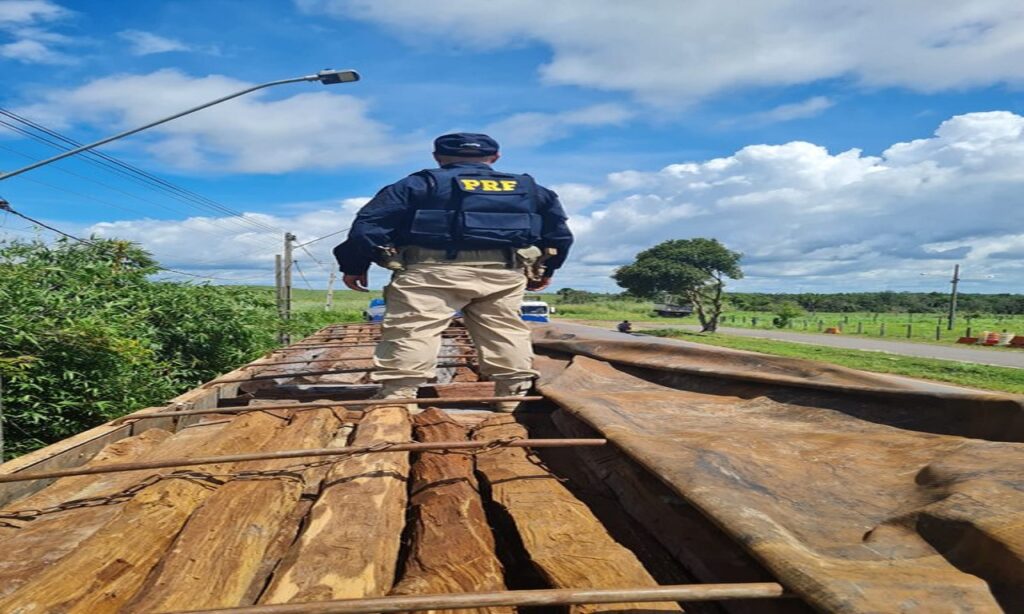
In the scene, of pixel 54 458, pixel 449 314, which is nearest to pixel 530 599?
pixel 54 458

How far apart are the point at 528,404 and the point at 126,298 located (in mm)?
4873

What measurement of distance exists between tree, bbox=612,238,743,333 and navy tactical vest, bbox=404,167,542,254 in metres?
37.9

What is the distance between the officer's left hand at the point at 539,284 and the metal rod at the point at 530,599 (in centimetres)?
288

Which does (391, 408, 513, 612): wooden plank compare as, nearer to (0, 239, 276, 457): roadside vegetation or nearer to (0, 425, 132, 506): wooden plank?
(0, 425, 132, 506): wooden plank

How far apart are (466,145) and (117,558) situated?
2.69 m

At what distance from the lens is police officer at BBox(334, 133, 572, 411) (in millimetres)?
3330

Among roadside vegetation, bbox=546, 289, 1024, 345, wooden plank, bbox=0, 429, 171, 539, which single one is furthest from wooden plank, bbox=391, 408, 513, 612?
roadside vegetation, bbox=546, 289, 1024, 345

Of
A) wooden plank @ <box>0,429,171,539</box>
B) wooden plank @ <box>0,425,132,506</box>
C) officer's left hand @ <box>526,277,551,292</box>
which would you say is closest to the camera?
wooden plank @ <box>0,429,171,539</box>

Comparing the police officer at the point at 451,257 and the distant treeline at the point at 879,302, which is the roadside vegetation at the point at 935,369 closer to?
the police officer at the point at 451,257

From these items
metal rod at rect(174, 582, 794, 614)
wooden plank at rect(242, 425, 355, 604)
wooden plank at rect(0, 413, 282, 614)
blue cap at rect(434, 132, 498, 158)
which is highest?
blue cap at rect(434, 132, 498, 158)

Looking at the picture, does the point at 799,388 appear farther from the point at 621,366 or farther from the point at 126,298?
the point at 126,298

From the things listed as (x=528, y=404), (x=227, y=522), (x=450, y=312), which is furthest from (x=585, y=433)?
(x=227, y=522)

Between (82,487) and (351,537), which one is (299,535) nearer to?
(351,537)

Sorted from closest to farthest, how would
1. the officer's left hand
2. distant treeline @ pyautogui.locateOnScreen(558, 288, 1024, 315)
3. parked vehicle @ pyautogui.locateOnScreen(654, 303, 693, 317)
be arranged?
the officer's left hand
parked vehicle @ pyautogui.locateOnScreen(654, 303, 693, 317)
distant treeline @ pyautogui.locateOnScreen(558, 288, 1024, 315)
